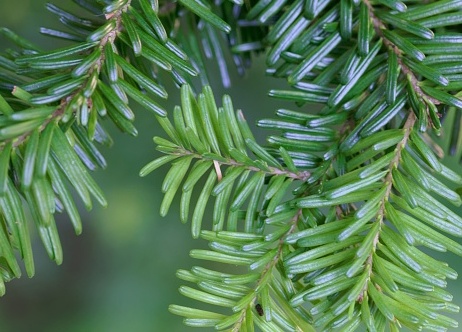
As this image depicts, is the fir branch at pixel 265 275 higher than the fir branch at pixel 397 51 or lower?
lower

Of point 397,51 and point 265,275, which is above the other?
point 397,51

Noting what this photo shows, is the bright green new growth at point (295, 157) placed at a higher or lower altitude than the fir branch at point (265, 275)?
higher

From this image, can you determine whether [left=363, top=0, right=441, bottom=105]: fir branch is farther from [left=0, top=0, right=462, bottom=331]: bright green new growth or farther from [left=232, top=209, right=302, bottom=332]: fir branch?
[left=232, top=209, right=302, bottom=332]: fir branch

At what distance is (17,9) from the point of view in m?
0.82

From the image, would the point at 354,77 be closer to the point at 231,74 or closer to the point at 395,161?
the point at 395,161

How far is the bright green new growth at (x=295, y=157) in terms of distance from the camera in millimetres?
288

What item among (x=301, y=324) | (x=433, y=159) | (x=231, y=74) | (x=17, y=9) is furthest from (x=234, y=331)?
(x=17, y=9)

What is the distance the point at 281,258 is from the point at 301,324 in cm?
4

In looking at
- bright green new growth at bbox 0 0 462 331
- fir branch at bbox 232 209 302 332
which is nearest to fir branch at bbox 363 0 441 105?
bright green new growth at bbox 0 0 462 331

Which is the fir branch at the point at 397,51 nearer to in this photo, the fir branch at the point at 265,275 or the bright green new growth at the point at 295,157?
the bright green new growth at the point at 295,157

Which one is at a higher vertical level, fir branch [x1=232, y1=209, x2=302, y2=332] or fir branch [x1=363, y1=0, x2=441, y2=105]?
fir branch [x1=363, y1=0, x2=441, y2=105]

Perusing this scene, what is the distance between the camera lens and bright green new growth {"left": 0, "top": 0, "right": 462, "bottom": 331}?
29 centimetres

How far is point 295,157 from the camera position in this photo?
34cm

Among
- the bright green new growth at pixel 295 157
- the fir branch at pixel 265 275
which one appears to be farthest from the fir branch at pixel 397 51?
the fir branch at pixel 265 275
